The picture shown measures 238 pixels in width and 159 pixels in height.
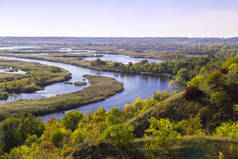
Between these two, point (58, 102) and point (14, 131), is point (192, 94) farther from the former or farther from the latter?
point (58, 102)

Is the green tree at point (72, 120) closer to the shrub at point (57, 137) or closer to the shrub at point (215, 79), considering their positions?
the shrub at point (57, 137)

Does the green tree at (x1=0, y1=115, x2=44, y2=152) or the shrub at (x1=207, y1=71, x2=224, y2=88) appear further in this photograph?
the green tree at (x1=0, y1=115, x2=44, y2=152)

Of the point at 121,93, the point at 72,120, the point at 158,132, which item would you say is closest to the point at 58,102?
the point at 72,120

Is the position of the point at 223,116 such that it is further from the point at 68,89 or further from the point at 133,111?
the point at 68,89

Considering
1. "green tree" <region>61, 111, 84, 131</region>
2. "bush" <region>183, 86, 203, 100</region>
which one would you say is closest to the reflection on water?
"green tree" <region>61, 111, 84, 131</region>

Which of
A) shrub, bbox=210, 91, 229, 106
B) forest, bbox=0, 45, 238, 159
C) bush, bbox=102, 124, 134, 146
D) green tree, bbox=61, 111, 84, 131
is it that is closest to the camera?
forest, bbox=0, 45, 238, 159

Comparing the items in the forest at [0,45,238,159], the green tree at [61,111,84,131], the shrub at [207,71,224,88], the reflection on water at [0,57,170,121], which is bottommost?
the reflection on water at [0,57,170,121]

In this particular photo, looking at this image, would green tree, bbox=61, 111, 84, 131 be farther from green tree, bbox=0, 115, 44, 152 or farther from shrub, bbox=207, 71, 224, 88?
shrub, bbox=207, 71, 224, 88

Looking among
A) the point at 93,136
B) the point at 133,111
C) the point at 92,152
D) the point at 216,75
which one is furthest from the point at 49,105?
the point at 216,75
